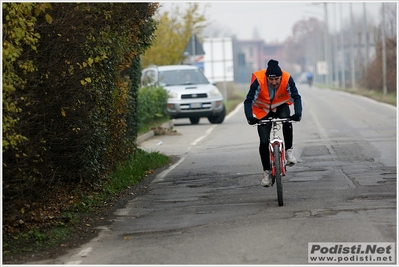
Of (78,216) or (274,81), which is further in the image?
(274,81)

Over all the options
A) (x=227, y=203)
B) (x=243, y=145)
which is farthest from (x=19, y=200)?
(x=243, y=145)

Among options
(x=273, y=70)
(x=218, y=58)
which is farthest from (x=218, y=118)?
(x=273, y=70)

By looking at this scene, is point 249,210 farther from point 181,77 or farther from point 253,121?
point 181,77

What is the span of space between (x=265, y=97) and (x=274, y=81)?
30 cm

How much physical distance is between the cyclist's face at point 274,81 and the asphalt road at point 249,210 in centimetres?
134

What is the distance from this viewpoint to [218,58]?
4775 centimetres

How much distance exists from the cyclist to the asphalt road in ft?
2.46

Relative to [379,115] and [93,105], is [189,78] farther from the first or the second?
[93,105]

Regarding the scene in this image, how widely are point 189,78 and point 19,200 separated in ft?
74.0

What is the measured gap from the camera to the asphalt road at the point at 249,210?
8102 millimetres

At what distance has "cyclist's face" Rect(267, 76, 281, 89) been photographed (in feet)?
36.2

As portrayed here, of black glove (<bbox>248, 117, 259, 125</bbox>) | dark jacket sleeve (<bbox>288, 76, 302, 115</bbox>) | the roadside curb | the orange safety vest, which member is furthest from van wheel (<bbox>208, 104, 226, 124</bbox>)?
black glove (<bbox>248, 117, 259, 125</bbox>)

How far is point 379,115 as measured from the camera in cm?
3166

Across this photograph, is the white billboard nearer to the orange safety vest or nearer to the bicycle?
the orange safety vest
